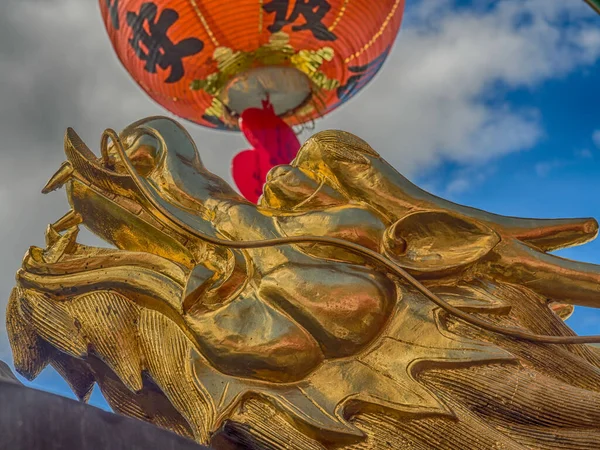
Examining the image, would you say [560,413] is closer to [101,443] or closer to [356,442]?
[356,442]

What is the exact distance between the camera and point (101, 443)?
1.97 ft

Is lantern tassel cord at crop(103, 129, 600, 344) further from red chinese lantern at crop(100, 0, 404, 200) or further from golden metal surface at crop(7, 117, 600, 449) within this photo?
red chinese lantern at crop(100, 0, 404, 200)

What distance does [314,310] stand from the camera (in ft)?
3.03

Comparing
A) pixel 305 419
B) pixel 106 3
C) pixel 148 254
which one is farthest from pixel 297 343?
pixel 106 3

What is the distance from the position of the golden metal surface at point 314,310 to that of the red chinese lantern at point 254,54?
1479 mm

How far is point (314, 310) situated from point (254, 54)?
1910 millimetres

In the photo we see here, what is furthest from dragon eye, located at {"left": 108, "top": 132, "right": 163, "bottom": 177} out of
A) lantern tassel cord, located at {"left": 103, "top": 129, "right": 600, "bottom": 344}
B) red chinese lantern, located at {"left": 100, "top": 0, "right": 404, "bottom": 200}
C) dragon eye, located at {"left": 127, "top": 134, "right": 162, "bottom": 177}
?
red chinese lantern, located at {"left": 100, "top": 0, "right": 404, "bottom": 200}

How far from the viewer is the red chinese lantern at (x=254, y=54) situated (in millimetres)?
2480

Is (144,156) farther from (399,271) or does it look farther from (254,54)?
(254,54)

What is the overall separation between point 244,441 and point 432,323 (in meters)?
0.27

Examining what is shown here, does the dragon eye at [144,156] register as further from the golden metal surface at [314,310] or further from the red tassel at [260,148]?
the red tassel at [260,148]

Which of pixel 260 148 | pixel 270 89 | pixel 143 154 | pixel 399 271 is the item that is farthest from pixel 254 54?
pixel 399 271

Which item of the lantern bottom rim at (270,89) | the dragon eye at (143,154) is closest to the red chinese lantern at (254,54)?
the lantern bottom rim at (270,89)

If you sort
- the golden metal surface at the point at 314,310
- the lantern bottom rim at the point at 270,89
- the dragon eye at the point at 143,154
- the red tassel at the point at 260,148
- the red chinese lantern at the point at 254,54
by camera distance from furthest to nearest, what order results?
the lantern bottom rim at the point at 270,89, the red tassel at the point at 260,148, the red chinese lantern at the point at 254,54, the dragon eye at the point at 143,154, the golden metal surface at the point at 314,310
